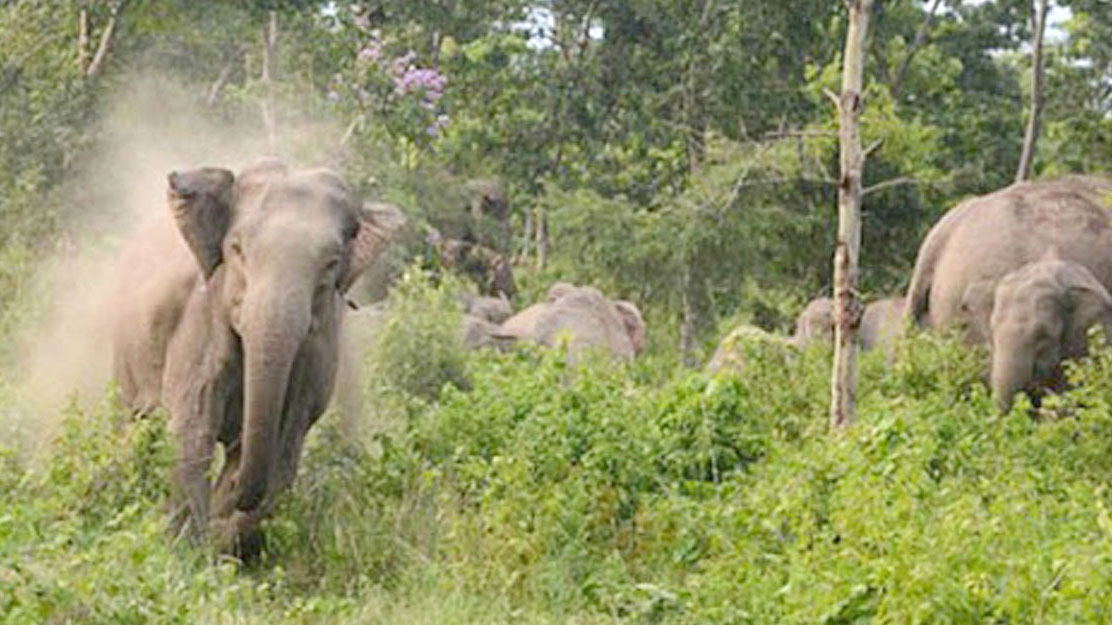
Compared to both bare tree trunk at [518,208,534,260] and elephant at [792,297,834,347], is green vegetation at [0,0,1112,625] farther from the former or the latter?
elephant at [792,297,834,347]

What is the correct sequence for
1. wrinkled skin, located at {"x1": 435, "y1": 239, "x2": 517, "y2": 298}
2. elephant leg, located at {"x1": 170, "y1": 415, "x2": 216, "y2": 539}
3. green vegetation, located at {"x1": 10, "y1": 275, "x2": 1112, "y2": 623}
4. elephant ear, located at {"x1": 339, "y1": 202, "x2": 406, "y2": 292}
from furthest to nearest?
wrinkled skin, located at {"x1": 435, "y1": 239, "x2": 517, "y2": 298} → elephant ear, located at {"x1": 339, "y1": 202, "x2": 406, "y2": 292} → elephant leg, located at {"x1": 170, "y1": 415, "x2": 216, "y2": 539} → green vegetation, located at {"x1": 10, "y1": 275, "x2": 1112, "y2": 623}

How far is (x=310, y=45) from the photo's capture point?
834 inches

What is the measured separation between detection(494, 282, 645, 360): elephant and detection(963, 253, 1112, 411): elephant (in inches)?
220

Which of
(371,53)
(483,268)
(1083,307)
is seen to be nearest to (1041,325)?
(1083,307)

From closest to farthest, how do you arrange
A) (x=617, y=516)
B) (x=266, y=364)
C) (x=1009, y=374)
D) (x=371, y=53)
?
(x=266, y=364)
(x=617, y=516)
(x=1009, y=374)
(x=371, y=53)

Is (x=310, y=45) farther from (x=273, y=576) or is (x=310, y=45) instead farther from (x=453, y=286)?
(x=273, y=576)

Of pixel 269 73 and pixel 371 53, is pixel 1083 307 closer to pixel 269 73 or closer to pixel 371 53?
pixel 371 53

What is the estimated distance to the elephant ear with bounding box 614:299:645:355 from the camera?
790 inches

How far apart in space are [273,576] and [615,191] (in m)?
19.3

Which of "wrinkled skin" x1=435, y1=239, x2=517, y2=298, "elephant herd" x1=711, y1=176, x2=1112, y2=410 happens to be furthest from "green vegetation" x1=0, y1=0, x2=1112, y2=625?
"wrinkled skin" x1=435, y1=239, x2=517, y2=298

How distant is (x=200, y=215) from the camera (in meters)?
9.32

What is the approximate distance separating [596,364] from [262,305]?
4.13 metres

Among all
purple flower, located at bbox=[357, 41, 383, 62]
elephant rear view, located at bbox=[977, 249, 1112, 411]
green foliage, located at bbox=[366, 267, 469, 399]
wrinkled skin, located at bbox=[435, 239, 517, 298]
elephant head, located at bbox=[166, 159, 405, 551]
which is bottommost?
wrinkled skin, located at bbox=[435, 239, 517, 298]

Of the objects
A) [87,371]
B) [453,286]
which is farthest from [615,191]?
[87,371]
